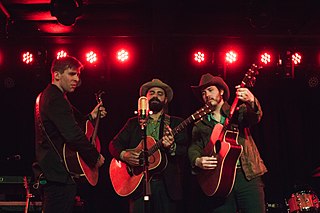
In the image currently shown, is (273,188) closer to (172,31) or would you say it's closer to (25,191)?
(172,31)

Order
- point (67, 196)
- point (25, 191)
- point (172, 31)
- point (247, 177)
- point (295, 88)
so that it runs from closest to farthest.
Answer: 1. point (67, 196)
2. point (247, 177)
3. point (25, 191)
4. point (172, 31)
5. point (295, 88)

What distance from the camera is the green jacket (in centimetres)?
525

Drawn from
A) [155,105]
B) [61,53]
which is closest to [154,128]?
[155,105]

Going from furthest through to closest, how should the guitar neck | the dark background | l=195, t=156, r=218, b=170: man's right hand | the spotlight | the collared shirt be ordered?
the dark background, the spotlight, the collared shirt, the guitar neck, l=195, t=156, r=218, b=170: man's right hand

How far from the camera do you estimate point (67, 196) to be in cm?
473

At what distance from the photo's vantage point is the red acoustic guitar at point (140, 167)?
558 centimetres

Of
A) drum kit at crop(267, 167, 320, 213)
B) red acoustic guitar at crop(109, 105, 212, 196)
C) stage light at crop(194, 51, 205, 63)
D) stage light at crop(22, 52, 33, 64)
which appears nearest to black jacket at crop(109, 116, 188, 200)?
red acoustic guitar at crop(109, 105, 212, 196)

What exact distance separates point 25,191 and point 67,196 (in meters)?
3.35

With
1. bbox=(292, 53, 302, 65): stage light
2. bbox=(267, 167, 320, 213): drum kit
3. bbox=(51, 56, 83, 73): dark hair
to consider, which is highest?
bbox=(292, 53, 302, 65): stage light

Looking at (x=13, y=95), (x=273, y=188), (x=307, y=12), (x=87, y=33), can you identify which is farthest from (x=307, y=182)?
(x=13, y=95)

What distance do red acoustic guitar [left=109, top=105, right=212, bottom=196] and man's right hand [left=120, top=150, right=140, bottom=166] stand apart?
82 millimetres

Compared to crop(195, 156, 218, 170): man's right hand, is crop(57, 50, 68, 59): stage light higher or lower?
higher

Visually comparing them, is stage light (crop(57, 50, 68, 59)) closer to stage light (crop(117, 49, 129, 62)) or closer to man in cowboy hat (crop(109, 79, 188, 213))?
stage light (crop(117, 49, 129, 62))

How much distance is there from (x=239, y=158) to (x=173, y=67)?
143 inches
